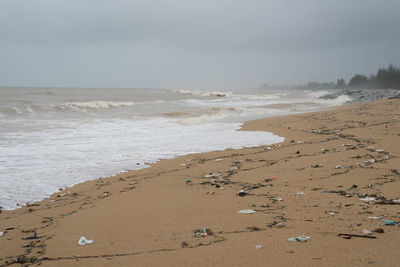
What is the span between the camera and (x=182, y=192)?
425cm

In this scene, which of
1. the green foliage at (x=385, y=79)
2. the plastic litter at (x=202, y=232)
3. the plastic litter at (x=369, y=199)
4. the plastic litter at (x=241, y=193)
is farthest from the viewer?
the green foliage at (x=385, y=79)

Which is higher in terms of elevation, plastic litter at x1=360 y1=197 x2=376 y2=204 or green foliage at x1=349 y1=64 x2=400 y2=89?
green foliage at x1=349 y1=64 x2=400 y2=89

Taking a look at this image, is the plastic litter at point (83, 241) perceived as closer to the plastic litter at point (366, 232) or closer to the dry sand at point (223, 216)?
the dry sand at point (223, 216)

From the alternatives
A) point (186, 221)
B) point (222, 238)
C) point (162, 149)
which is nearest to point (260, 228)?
point (222, 238)

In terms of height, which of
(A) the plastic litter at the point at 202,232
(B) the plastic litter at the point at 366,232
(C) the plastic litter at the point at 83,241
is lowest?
(C) the plastic litter at the point at 83,241

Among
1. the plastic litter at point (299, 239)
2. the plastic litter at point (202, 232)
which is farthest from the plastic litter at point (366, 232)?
the plastic litter at point (202, 232)

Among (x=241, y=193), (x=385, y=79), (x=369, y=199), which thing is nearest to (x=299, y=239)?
(x=369, y=199)

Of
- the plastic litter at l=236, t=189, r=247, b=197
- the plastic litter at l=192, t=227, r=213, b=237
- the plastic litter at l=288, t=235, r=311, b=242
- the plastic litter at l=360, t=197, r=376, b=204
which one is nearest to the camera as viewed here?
the plastic litter at l=288, t=235, r=311, b=242

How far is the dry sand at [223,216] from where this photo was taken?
7.51 ft

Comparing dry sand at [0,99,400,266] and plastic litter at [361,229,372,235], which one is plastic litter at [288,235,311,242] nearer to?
dry sand at [0,99,400,266]

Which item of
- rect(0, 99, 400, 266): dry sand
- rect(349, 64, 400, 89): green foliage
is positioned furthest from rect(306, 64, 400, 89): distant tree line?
rect(0, 99, 400, 266): dry sand

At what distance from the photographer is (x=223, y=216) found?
3176 millimetres

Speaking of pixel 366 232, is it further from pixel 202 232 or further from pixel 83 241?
pixel 83 241

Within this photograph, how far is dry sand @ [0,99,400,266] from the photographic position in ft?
7.51
